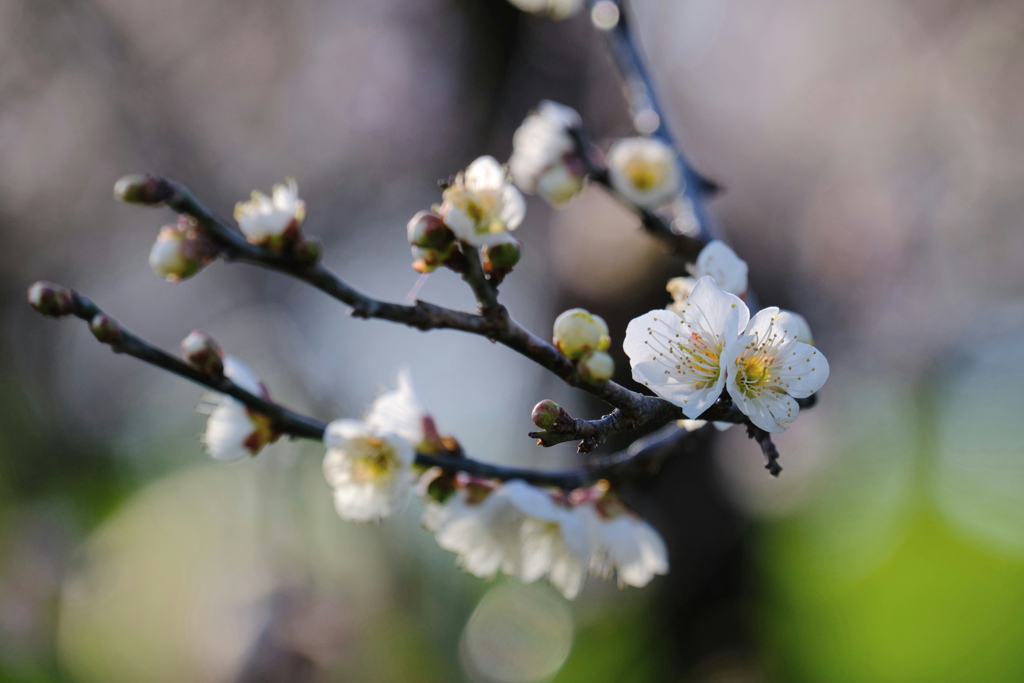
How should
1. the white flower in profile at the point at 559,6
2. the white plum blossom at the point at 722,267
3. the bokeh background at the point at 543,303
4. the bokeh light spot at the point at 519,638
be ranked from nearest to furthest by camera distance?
the white plum blossom at the point at 722,267
the white flower in profile at the point at 559,6
the bokeh background at the point at 543,303
the bokeh light spot at the point at 519,638

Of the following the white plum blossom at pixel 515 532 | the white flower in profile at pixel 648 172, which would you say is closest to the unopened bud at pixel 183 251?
the white plum blossom at pixel 515 532

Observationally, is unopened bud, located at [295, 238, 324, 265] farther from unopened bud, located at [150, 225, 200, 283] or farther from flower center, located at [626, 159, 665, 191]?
flower center, located at [626, 159, 665, 191]

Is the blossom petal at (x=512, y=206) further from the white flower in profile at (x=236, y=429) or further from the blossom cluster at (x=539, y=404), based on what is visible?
the white flower in profile at (x=236, y=429)

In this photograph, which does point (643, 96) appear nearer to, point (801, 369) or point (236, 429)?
point (801, 369)

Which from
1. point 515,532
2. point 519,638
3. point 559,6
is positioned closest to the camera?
point 515,532

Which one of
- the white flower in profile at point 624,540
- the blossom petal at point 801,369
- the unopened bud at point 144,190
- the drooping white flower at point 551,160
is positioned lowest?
the white flower in profile at point 624,540

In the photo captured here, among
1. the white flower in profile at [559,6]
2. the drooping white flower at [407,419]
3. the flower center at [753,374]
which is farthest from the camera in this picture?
the white flower in profile at [559,6]

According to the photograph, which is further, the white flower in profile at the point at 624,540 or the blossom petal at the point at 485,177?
the white flower in profile at the point at 624,540

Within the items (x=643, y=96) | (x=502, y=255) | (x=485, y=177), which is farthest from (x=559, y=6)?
(x=502, y=255)
